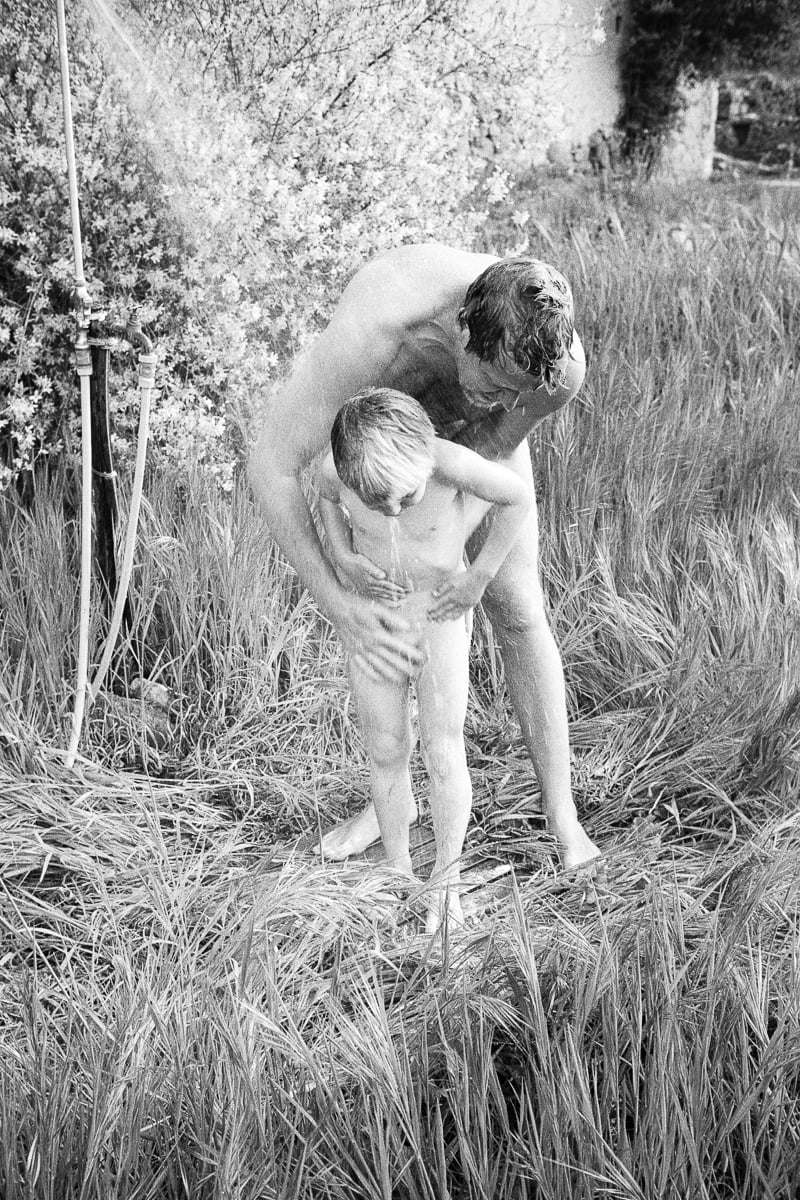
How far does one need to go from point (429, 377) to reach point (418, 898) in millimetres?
914

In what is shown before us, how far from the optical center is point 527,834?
2334 millimetres

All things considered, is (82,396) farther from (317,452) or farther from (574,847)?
(574,847)

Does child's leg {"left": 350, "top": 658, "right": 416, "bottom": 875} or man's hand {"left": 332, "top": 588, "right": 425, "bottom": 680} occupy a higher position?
man's hand {"left": 332, "top": 588, "right": 425, "bottom": 680}

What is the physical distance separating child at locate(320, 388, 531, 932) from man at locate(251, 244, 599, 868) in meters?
0.04

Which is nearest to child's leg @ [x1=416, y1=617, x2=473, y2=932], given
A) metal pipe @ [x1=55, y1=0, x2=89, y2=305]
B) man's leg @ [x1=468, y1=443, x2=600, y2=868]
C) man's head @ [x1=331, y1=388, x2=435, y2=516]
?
man's leg @ [x1=468, y1=443, x2=600, y2=868]

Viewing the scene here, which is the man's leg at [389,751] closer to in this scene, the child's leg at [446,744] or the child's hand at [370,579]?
the child's leg at [446,744]

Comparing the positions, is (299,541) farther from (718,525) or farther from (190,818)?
(718,525)

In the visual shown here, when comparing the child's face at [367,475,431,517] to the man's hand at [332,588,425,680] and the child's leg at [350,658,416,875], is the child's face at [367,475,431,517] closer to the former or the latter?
the man's hand at [332,588,425,680]

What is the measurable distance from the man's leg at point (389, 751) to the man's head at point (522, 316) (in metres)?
0.58

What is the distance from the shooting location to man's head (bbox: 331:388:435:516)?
1.44 meters

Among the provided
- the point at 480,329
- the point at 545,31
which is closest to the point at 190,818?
the point at 480,329

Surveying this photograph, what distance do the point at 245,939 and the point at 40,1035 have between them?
326mm

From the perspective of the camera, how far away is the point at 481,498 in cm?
169

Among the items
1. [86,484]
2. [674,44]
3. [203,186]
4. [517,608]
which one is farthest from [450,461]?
[674,44]
